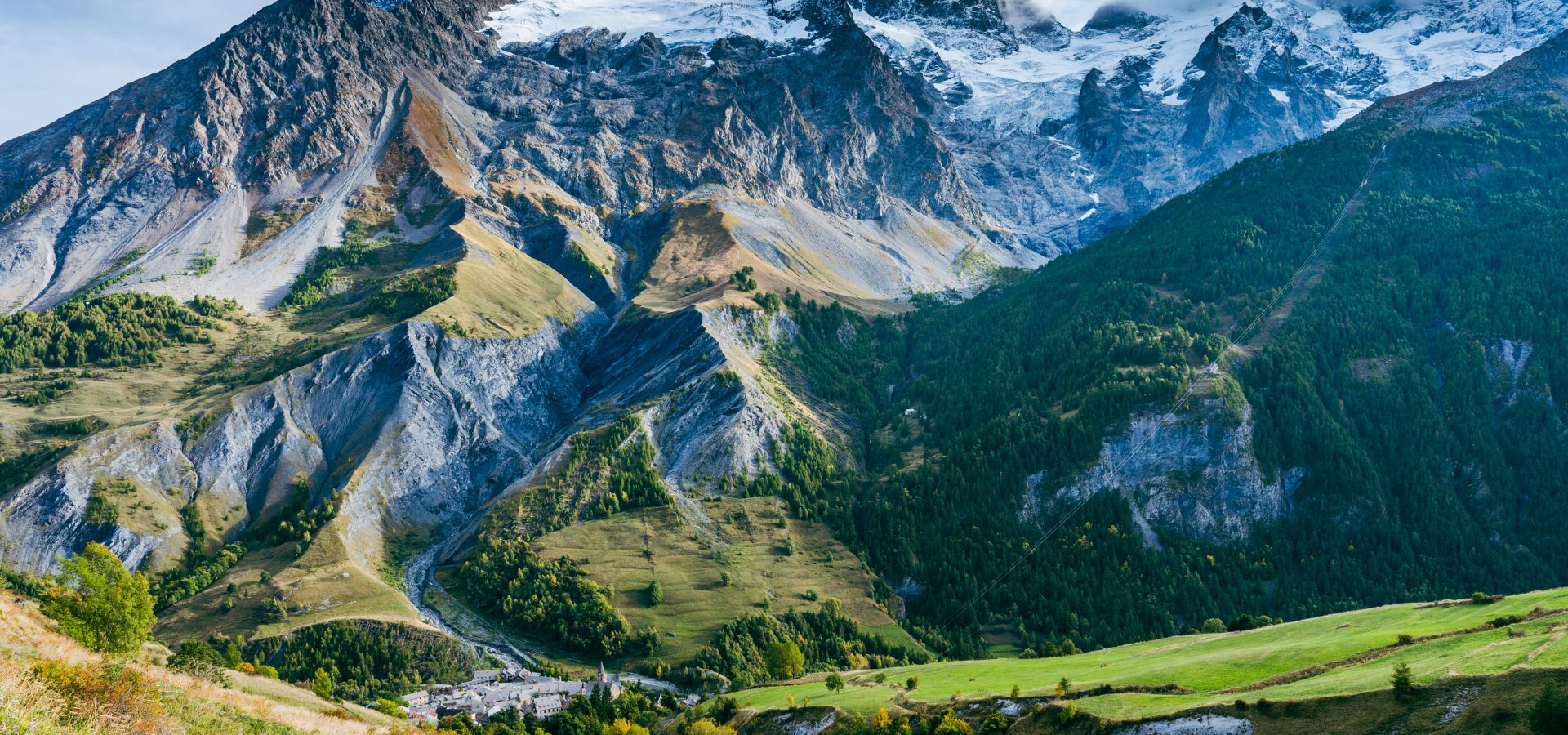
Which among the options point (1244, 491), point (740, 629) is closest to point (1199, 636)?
point (740, 629)

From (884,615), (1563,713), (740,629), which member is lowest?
(884,615)

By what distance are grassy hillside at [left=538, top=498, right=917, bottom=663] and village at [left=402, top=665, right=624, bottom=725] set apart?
18.3 meters

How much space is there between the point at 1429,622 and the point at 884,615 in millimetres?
104121

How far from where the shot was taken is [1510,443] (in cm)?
19662

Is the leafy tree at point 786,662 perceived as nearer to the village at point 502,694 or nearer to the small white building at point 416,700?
the village at point 502,694

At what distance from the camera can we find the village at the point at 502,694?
133000 millimetres

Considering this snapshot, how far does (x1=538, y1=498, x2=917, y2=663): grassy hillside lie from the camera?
170 meters

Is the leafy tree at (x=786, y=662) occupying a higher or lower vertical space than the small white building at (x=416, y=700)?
lower

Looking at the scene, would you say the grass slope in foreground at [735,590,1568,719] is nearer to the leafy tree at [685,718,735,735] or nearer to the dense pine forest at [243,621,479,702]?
the leafy tree at [685,718,735,735]

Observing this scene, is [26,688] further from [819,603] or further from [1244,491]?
[1244,491]

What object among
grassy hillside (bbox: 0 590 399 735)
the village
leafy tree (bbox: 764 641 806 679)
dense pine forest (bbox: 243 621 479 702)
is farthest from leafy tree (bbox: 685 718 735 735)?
dense pine forest (bbox: 243 621 479 702)

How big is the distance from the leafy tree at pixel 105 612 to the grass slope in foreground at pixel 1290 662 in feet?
199

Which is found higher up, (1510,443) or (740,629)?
(740,629)

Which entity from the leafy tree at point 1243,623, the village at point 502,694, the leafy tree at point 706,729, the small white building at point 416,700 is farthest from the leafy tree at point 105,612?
the leafy tree at point 1243,623
